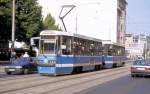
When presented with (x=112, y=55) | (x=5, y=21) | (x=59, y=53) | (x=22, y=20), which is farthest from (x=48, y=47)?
(x=22, y=20)

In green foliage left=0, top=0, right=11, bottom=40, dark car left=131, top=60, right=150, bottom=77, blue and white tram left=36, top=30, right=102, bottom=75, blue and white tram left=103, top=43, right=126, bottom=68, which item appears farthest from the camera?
green foliage left=0, top=0, right=11, bottom=40

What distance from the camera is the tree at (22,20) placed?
190 ft

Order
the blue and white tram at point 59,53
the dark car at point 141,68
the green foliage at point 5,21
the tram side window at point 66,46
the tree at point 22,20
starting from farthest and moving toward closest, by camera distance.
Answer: the tree at point 22,20 < the green foliage at point 5,21 < the dark car at point 141,68 < the tram side window at point 66,46 < the blue and white tram at point 59,53

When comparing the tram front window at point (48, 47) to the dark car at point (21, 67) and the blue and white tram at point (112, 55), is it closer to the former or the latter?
the dark car at point (21, 67)

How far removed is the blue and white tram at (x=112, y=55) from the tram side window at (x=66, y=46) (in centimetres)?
1506

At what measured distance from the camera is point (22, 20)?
62281 mm

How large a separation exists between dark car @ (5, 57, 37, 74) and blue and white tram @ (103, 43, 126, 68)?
13960 mm

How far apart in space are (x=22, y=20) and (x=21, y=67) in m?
29.5

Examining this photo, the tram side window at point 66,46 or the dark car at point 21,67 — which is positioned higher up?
the tram side window at point 66,46

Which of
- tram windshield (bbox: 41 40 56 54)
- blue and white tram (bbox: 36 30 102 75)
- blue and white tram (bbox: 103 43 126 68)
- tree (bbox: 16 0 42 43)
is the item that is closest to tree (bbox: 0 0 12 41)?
tree (bbox: 16 0 42 43)

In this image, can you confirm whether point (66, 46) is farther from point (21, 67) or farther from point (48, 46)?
point (21, 67)

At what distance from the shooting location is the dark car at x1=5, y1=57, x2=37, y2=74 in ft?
109

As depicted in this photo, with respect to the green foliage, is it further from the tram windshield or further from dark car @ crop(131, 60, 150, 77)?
dark car @ crop(131, 60, 150, 77)

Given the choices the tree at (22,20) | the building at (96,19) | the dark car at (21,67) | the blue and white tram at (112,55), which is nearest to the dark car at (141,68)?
the dark car at (21,67)
